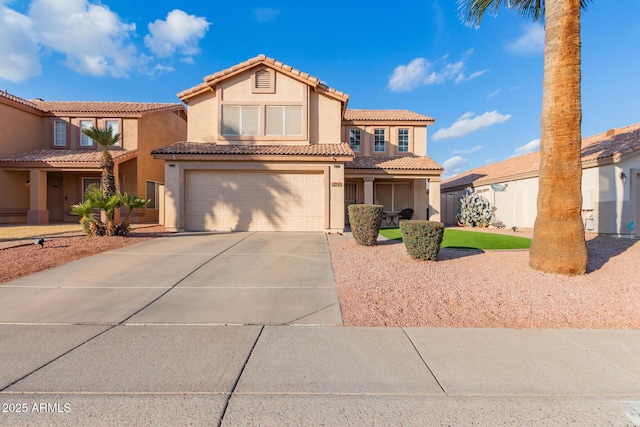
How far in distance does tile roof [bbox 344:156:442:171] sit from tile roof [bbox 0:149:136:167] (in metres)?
12.2

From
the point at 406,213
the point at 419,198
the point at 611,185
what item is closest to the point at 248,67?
the point at 406,213

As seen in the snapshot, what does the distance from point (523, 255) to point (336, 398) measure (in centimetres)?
751

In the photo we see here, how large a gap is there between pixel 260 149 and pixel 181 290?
29.3ft

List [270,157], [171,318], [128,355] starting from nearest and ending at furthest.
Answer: [128,355]
[171,318]
[270,157]

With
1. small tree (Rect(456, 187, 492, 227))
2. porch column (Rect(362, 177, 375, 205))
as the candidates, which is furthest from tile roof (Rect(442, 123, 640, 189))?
porch column (Rect(362, 177, 375, 205))

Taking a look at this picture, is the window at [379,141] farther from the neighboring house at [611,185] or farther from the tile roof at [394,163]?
the neighboring house at [611,185]

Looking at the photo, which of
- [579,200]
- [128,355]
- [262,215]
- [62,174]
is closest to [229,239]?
[262,215]

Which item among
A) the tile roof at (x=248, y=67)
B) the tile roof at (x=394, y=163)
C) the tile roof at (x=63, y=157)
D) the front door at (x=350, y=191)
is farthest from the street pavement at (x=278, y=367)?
the tile roof at (x=63, y=157)

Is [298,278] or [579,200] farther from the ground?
[579,200]

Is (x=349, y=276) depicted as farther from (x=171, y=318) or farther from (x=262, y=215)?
(x=262, y=215)

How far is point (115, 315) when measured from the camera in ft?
14.9

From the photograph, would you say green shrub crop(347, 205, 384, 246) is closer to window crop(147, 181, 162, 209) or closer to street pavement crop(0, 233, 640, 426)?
street pavement crop(0, 233, 640, 426)

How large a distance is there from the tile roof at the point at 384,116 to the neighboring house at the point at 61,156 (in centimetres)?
1230

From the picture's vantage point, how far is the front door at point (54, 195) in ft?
59.7
